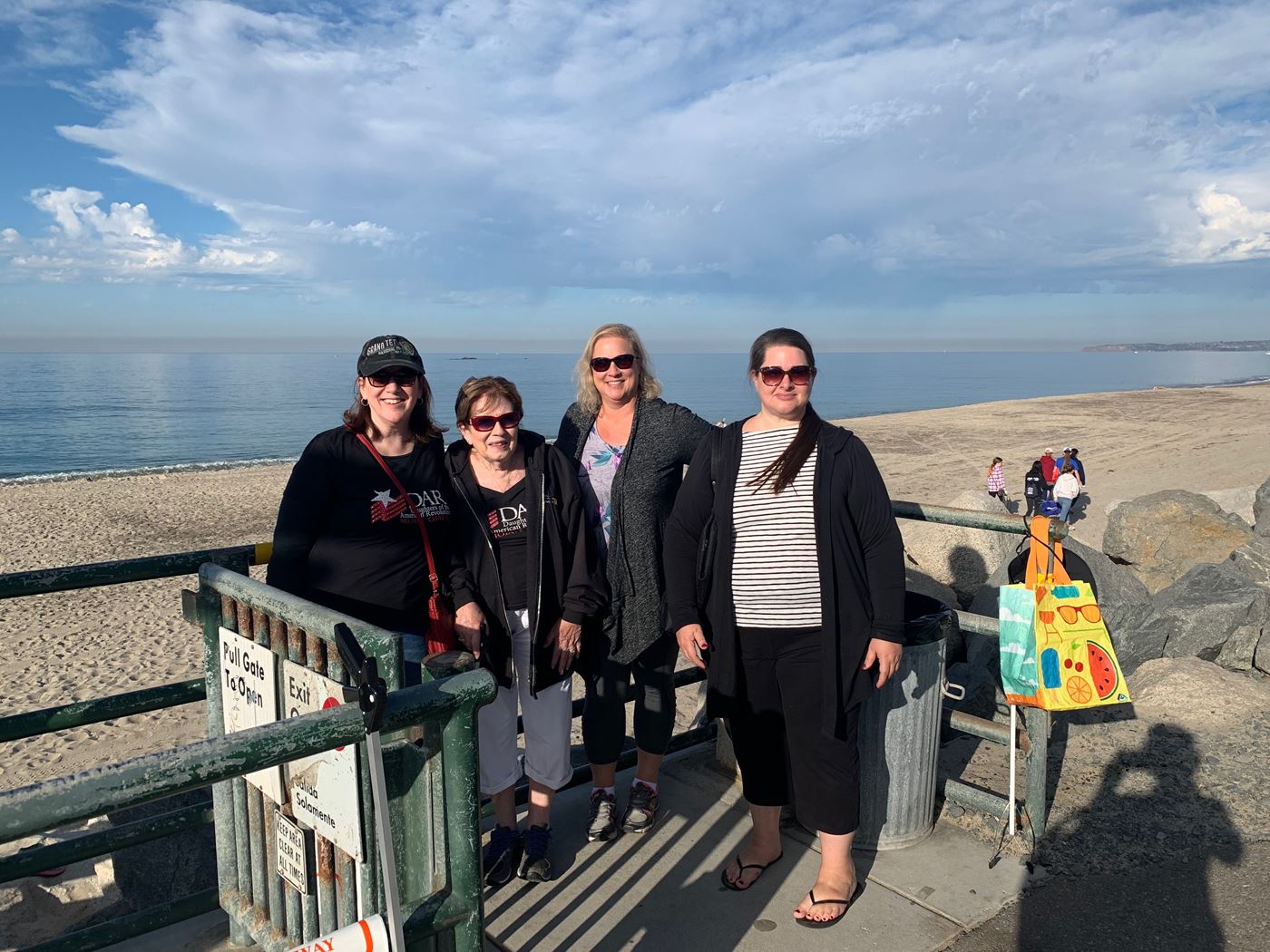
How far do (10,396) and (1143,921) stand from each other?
3663 inches

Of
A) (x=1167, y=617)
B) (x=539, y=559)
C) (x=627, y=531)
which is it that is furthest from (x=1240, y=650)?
(x=539, y=559)

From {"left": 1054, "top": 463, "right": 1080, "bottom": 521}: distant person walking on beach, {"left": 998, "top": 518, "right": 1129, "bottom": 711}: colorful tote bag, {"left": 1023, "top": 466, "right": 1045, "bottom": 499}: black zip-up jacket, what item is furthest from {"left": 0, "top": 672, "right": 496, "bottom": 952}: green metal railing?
{"left": 1023, "top": 466, "right": 1045, "bottom": 499}: black zip-up jacket

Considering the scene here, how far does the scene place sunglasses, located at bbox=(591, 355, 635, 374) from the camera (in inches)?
141

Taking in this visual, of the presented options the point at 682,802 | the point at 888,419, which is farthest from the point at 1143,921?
the point at 888,419

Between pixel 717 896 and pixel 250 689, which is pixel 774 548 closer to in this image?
pixel 717 896

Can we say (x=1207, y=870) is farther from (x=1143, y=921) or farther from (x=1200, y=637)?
(x=1200, y=637)

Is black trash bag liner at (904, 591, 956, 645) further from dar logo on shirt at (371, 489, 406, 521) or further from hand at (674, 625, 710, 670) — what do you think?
dar logo on shirt at (371, 489, 406, 521)

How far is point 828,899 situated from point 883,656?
32.7 inches

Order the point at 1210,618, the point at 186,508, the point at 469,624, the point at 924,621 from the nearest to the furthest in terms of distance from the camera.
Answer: the point at 469,624
the point at 924,621
the point at 1210,618
the point at 186,508

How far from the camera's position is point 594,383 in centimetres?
369

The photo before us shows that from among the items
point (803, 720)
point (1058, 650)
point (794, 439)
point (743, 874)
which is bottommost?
point (743, 874)

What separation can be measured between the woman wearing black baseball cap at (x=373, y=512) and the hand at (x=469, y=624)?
121 mm

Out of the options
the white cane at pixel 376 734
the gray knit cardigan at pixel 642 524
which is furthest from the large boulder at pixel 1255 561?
the white cane at pixel 376 734

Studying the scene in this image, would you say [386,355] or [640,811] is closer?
[386,355]
